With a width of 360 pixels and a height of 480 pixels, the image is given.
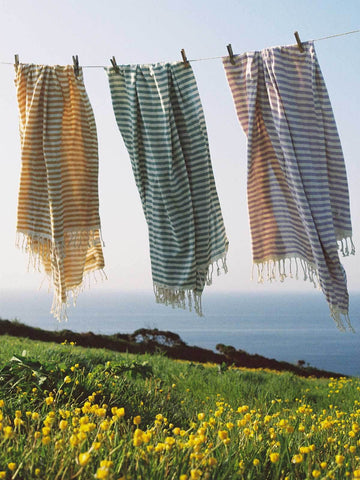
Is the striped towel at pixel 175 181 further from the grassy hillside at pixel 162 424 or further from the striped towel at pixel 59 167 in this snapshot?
the grassy hillside at pixel 162 424

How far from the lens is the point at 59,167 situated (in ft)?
11.4

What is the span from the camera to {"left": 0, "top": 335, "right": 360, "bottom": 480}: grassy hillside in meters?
1.74

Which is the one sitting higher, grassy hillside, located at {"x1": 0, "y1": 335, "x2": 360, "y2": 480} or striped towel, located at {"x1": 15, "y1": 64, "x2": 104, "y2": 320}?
striped towel, located at {"x1": 15, "y1": 64, "x2": 104, "y2": 320}

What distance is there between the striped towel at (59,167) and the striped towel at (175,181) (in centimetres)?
35

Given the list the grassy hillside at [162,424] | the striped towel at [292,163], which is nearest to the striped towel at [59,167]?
the grassy hillside at [162,424]

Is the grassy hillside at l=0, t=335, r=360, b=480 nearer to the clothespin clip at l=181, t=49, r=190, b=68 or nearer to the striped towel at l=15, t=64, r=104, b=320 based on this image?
the striped towel at l=15, t=64, r=104, b=320

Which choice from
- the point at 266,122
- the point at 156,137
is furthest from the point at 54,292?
the point at 266,122

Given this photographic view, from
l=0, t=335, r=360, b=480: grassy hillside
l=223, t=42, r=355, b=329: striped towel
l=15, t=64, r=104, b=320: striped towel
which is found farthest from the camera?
l=15, t=64, r=104, b=320: striped towel

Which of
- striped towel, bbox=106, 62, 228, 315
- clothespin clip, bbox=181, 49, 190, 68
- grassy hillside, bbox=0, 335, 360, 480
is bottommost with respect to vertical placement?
grassy hillside, bbox=0, 335, 360, 480

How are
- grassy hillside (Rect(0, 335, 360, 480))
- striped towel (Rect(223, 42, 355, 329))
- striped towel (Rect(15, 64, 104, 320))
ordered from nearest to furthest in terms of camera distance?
grassy hillside (Rect(0, 335, 360, 480)) < striped towel (Rect(223, 42, 355, 329)) < striped towel (Rect(15, 64, 104, 320))

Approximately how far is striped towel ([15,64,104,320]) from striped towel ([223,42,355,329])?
96cm

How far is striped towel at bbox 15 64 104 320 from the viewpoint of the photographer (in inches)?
138

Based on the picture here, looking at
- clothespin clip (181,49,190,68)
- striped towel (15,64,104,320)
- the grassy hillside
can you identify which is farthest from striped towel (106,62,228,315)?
the grassy hillside

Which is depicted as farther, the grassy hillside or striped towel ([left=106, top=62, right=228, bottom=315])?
striped towel ([left=106, top=62, right=228, bottom=315])
